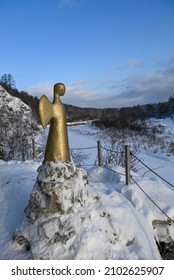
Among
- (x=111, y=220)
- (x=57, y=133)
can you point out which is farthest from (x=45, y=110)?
(x=111, y=220)

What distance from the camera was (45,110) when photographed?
3.50m

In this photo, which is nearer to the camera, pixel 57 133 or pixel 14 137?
pixel 57 133

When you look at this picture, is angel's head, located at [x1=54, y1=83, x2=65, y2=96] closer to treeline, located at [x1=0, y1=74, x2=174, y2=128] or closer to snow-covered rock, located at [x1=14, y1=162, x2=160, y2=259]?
snow-covered rock, located at [x1=14, y1=162, x2=160, y2=259]

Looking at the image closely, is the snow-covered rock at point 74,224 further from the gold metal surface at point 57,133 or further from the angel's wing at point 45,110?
the angel's wing at point 45,110

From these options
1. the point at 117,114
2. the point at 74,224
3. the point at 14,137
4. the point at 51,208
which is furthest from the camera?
the point at 117,114

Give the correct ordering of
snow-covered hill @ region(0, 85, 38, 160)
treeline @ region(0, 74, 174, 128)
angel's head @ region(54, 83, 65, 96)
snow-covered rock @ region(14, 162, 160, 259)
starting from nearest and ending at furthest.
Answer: snow-covered rock @ region(14, 162, 160, 259)
angel's head @ region(54, 83, 65, 96)
snow-covered hill @ region(0, 85, 38, 160)
treeline @ region(0, 74, 174, 128)

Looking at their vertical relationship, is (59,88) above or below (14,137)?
above

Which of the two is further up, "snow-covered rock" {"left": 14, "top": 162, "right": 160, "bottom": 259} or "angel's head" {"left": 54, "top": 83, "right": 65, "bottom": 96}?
"angel's head" {"left": 54, "top": 83, "right": 65, "bottom": 96}

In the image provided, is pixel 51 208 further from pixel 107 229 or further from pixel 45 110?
pixel 45 110

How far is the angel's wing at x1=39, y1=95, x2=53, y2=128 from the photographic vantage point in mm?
3439

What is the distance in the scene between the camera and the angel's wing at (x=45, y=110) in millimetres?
3439

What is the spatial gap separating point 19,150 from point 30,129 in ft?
20.5

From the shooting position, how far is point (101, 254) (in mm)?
3133

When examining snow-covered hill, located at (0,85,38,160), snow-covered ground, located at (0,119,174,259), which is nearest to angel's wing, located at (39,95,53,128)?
snow-covered ground, located at (0,119,174,259)
